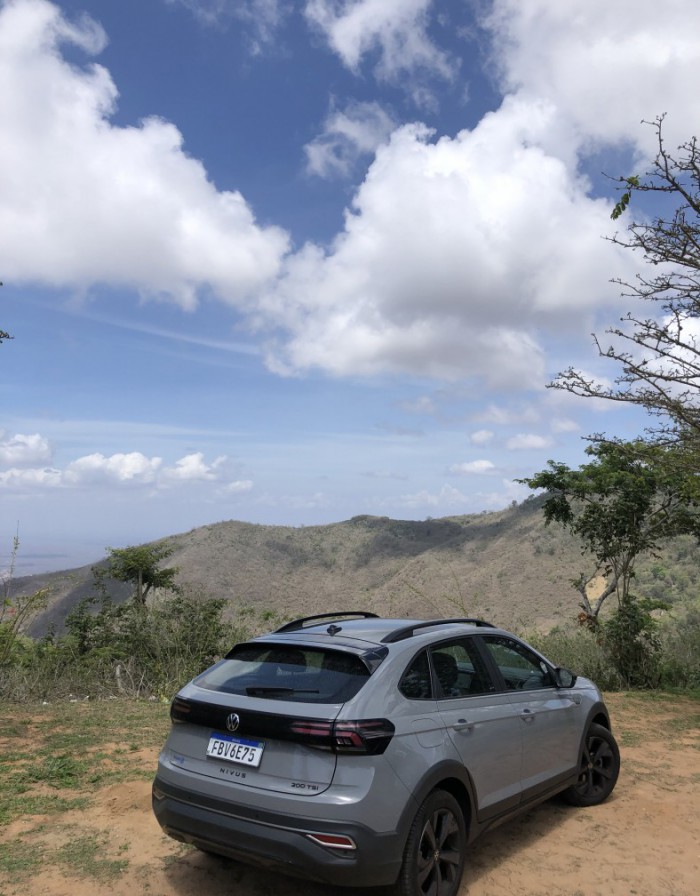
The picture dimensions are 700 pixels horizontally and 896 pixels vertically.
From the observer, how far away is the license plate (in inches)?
140

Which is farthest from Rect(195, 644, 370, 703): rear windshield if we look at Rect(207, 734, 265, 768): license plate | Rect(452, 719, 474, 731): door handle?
Rect(452, 719, 474, 731): door handle

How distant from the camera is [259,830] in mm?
3404

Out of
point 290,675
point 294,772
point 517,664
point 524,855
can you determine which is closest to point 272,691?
point 290,675

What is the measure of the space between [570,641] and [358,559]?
1699 inches

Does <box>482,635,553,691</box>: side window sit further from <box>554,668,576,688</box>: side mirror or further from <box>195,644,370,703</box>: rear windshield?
<box>195,644,370,703</box>: rear windshield

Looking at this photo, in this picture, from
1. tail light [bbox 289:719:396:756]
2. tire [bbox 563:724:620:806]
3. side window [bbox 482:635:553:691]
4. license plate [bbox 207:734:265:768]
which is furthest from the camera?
tire [bbox 563:724:620:806]

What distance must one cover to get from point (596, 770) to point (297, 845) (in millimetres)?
3392

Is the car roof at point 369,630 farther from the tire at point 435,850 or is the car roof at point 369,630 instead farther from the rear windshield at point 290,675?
the tire at point 435,850

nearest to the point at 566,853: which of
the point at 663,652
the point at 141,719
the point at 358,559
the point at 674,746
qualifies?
the point at 674,746

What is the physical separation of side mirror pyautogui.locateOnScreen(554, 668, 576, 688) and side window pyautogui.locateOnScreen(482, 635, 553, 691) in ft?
0.20

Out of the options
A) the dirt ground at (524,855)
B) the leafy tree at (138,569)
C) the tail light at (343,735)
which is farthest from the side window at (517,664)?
the leafy tree at (138,569)

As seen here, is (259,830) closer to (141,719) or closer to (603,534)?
(141,719)

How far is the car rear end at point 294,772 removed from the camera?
10.8 ft

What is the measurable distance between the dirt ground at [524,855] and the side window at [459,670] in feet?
3.70
